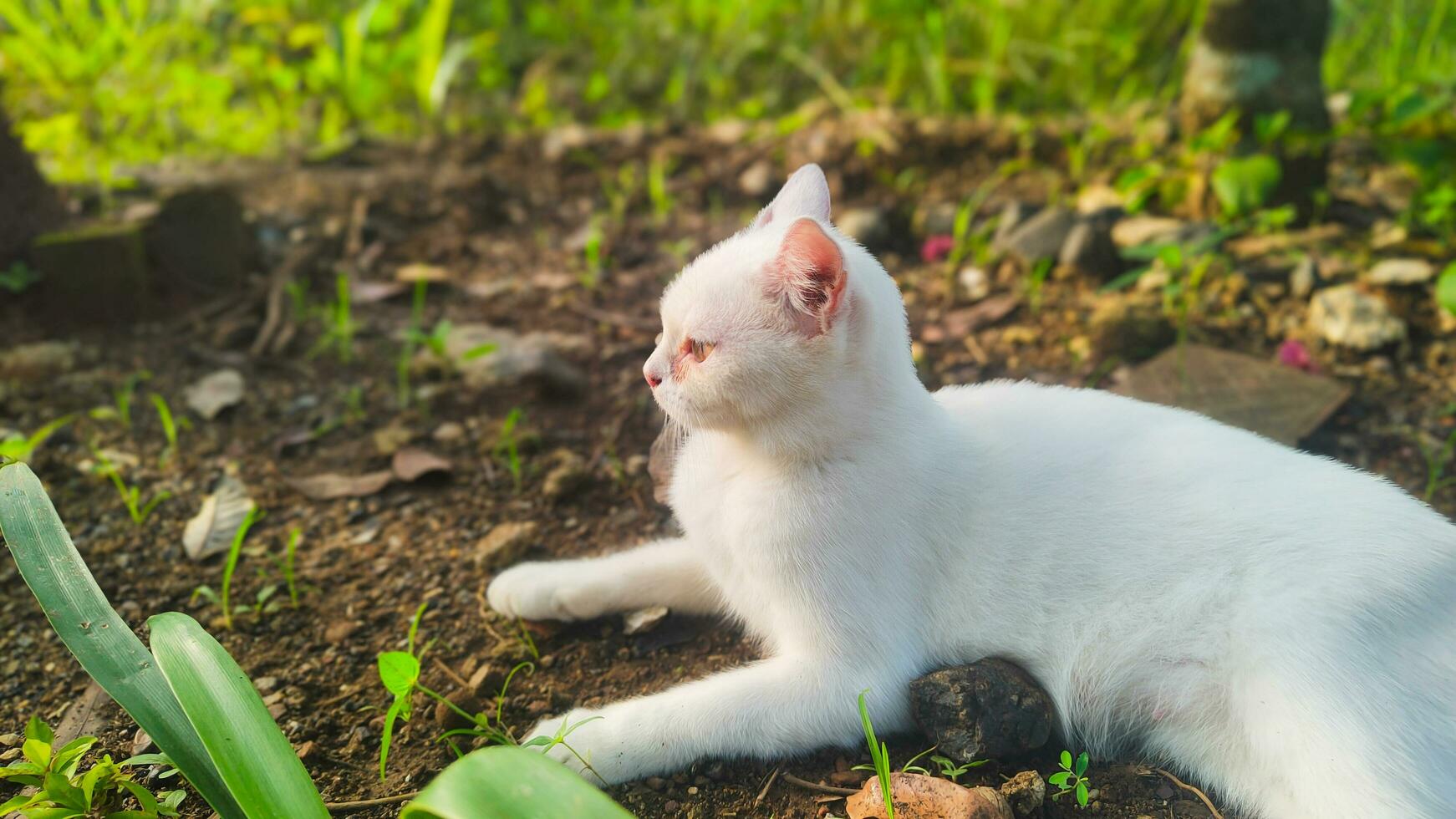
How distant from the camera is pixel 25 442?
2.50 metres

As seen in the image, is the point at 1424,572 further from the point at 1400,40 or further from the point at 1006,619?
the point at 1400,40

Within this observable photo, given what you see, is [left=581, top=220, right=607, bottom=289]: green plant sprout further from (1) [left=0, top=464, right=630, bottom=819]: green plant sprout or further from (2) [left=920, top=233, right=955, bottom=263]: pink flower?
(1) [left=0, top=464, right=630, bottom=819]: green plant sprout

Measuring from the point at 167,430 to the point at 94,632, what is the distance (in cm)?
135

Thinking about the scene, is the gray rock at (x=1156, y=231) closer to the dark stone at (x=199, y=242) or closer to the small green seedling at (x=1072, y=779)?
the small green seedling at (x=1072, y=779)

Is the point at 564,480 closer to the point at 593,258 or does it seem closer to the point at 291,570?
the point at 291,570

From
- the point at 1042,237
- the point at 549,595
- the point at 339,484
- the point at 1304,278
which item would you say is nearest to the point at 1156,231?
the point at 1042,237

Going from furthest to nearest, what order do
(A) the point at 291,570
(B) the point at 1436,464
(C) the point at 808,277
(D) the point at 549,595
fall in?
(B) the point at 1436,464
(A) the point at 291,570
(D) the point at 549,595
(C) the point at 808,277

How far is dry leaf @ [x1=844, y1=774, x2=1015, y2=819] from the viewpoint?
163 cm

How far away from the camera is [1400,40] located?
4.14 meters

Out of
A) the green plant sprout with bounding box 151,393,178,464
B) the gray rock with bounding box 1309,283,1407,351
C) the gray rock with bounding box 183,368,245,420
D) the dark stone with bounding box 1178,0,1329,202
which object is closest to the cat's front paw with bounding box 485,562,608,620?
the green plant sprout with bounding box 151,393,178,464

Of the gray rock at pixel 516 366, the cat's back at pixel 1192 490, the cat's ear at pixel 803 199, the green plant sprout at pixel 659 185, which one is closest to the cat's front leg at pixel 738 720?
the cat's back at pixel 1192 490

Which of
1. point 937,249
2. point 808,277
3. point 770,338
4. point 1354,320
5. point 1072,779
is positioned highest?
point 808,277

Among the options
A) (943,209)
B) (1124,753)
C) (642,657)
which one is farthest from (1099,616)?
(943,209)

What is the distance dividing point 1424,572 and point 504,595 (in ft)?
5.99
